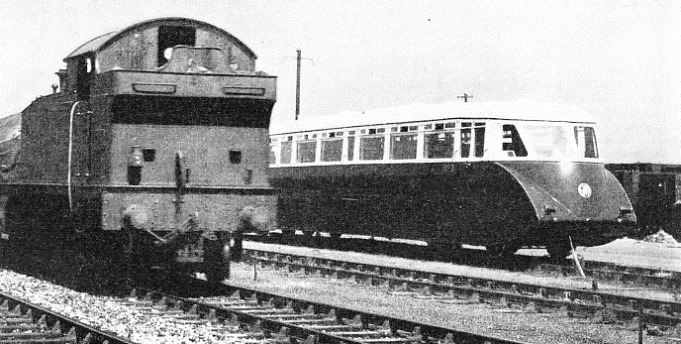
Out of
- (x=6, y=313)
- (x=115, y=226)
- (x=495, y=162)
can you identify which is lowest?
(x=6, y=313)

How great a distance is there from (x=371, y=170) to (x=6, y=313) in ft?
35.7

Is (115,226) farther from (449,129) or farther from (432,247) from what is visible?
(432,247)

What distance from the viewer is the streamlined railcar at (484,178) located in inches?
717

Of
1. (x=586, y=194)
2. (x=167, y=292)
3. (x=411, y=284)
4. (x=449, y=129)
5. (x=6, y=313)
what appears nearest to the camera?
(x=6, y=313)

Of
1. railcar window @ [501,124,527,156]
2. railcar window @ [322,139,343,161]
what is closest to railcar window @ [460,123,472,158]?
railcar window @ [501,124,527,156]

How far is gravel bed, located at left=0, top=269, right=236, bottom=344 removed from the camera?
1055 centimetres

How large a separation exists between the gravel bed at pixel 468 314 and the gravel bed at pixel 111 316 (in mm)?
2630

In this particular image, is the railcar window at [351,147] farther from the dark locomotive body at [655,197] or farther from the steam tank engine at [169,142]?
the steam tank engine at [169,142]

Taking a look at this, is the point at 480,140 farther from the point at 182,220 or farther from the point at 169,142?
the point at 182,220

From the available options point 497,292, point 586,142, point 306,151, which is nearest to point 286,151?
point 306,151

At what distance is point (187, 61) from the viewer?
13.7 meters

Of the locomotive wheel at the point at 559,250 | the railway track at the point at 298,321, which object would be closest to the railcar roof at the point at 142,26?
the railway track at the point at 298,321

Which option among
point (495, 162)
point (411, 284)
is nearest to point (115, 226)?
point (411, 284)

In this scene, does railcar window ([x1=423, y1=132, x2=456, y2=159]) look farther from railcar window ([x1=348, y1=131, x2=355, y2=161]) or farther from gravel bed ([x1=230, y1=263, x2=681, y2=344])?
gravel bed ([x1=230, y1=263, x2=681, y2=344])
